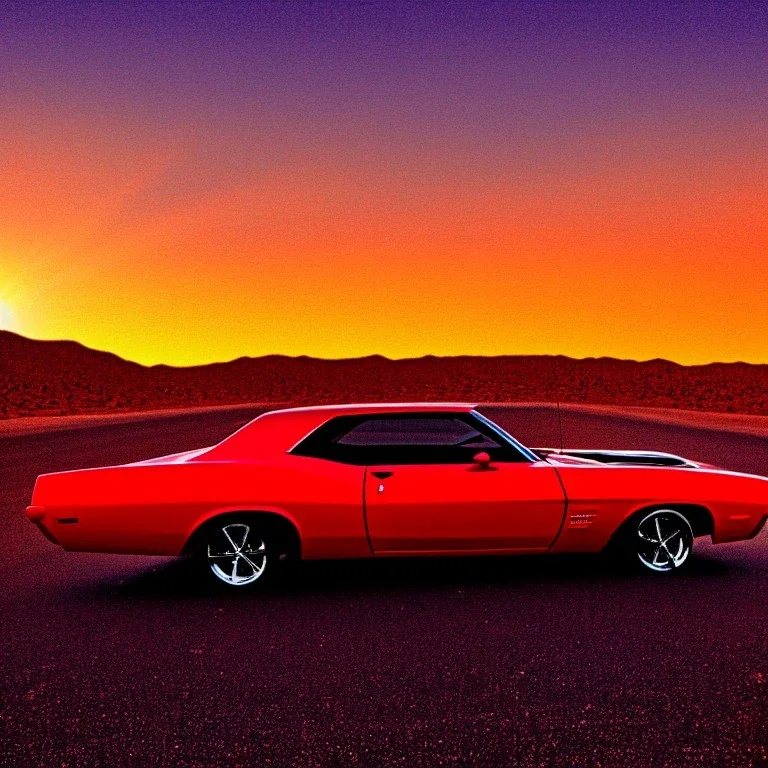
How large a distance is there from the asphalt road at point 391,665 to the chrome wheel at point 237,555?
0.16 metres

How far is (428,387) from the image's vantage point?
5281 inches

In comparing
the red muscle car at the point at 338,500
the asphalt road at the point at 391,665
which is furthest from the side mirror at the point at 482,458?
the asphalt road at the point at 391,665

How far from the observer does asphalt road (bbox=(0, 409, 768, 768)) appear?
400 centimetres

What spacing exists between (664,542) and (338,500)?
240 cm

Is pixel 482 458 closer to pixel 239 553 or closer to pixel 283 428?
pixel 283 428

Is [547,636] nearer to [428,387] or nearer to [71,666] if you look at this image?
[71,666]

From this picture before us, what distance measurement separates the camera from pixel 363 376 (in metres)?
160

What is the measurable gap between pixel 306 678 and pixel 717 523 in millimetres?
3531

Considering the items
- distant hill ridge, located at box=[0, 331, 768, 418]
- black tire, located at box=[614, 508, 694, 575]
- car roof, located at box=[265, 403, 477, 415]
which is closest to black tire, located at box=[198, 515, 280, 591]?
car roof, located at box=[265, 403, 477, 415]

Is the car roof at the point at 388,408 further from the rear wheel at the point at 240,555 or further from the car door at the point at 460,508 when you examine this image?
the rear wheel at the point at 240,555

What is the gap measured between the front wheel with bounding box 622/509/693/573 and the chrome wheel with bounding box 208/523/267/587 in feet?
8.41

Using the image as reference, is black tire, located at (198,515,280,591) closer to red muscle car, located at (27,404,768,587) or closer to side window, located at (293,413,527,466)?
red muscle car, located at (27,404,768,587)

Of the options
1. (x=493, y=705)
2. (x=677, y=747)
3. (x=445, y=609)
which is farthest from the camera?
(x=445, y=609)

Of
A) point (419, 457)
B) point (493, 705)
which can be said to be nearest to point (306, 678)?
point (493, 705)
